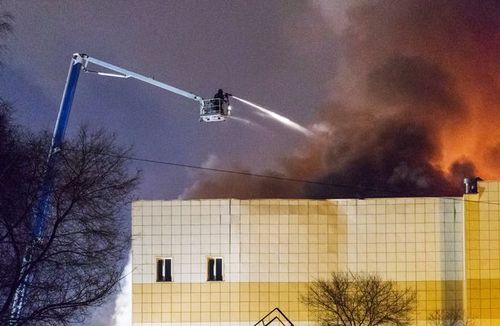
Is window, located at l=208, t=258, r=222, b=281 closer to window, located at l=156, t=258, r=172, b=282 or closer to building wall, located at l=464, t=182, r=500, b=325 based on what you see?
window, located at l=156, t=258, r=172, b=282

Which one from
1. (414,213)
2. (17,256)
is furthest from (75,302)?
(414,213)

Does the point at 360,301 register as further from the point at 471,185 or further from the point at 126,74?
the point at 126,74

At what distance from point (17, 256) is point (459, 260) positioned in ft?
47.2

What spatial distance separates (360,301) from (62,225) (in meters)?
9.92

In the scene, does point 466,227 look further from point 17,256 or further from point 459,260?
point 17,256

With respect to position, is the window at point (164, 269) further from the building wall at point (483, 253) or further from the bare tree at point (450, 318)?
the building wall at point (483, 253)

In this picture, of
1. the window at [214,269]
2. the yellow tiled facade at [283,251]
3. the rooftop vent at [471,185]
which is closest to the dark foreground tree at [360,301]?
the yellow tiled facade at [283,251]

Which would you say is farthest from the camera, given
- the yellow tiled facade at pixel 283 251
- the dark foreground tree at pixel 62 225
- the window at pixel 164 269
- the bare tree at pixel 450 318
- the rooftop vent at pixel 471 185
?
the window at pixel 164 269

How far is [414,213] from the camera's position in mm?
20719

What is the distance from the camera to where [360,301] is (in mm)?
19500

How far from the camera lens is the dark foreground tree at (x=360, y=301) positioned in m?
19.5

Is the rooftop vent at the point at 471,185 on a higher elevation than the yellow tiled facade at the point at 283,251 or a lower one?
higher

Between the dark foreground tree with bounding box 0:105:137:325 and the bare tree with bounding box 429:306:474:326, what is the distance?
35.7 feet

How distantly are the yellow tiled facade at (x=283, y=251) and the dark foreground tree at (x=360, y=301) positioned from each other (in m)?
0.37
